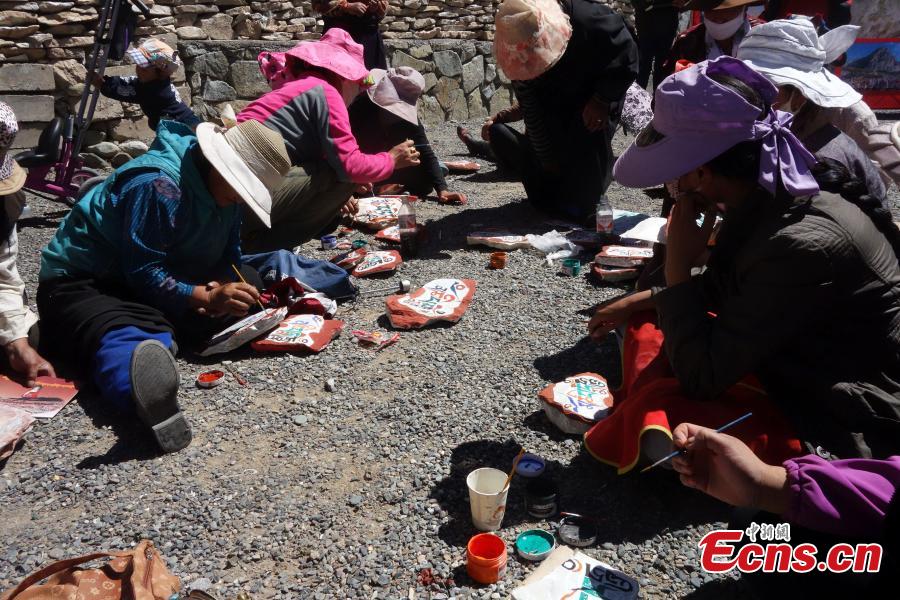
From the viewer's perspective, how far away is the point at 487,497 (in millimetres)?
2330

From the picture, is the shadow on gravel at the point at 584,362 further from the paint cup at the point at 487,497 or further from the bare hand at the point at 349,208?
the bare hand at the point at 349,208

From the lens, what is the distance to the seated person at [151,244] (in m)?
3.19

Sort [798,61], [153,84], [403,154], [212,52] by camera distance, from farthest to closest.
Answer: [212,52]
[153,84]
[403,154]
[798,61]

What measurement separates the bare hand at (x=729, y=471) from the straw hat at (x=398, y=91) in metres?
4.32

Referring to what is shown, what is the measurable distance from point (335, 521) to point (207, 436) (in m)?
0.84

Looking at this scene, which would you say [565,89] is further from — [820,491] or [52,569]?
[52,569]

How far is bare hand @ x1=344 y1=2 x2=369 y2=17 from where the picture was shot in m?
6.07

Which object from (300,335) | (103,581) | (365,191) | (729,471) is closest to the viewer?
(729,471)

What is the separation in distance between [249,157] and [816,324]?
244 centimetres

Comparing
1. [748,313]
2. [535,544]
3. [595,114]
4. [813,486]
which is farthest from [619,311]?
[595,114]

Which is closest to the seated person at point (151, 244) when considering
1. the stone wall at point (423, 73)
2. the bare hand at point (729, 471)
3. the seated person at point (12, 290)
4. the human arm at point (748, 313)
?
the seated person at point (12, 290)

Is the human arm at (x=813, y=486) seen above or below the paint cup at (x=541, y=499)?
above

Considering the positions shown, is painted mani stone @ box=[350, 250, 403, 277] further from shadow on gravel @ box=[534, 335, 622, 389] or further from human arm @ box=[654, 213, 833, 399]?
human arm @ box=[654, 213, 833, 399]

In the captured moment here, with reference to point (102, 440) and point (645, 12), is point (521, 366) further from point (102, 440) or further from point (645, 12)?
point (645, 12)
